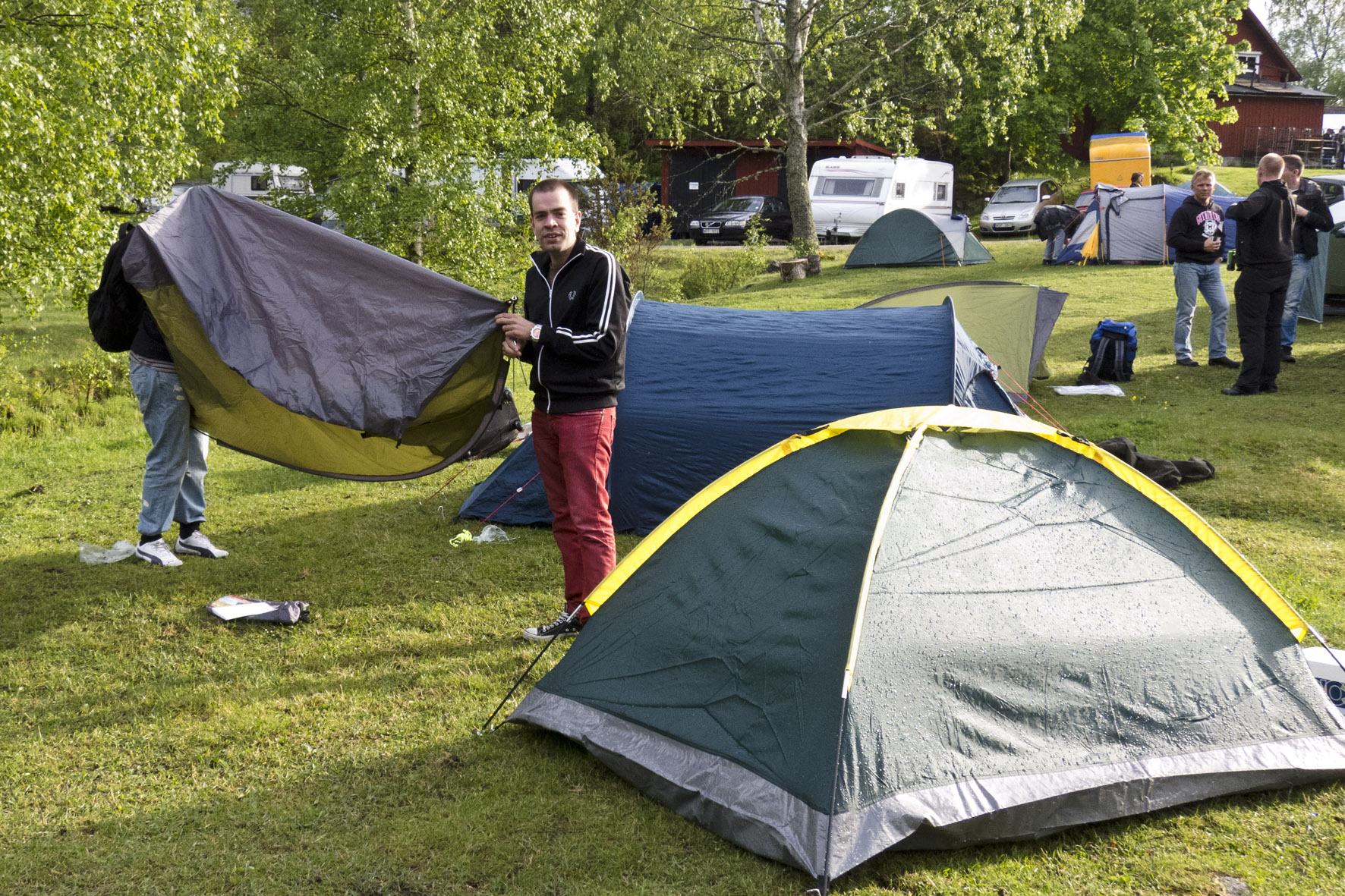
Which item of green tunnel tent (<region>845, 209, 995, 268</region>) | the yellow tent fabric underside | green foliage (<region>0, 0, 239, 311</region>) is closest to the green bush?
green tunnel tent (<region>845, 209, 995, 268</region>)

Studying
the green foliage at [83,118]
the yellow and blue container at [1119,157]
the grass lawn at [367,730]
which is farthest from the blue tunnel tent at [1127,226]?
the green foliage at [83,118]

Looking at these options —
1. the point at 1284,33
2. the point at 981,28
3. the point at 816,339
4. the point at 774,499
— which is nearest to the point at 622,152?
the point at 981,28

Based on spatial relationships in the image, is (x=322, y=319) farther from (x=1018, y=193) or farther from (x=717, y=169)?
(x=717, y=169)

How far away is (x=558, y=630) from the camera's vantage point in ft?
15.1

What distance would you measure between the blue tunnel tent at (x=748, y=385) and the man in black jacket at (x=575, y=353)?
1.58 meters

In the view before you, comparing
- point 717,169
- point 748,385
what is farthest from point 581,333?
point 717,169

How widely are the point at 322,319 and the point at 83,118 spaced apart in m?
5.23

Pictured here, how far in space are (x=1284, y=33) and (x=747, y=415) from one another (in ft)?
231

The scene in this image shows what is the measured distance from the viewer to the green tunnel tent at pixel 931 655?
3152mm

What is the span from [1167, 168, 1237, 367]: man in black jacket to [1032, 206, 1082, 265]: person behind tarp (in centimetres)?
812

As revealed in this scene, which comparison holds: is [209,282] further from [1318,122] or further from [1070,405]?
[1318,122]

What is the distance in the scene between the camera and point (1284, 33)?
62156mm

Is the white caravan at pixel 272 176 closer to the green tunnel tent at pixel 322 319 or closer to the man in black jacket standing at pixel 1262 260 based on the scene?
the green tunnel tent at pixel 322 319

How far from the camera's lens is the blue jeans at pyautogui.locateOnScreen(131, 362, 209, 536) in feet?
Answer: 17.0
